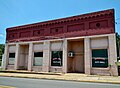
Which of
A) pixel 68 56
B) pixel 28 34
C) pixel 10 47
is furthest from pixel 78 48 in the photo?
pixel 10 47

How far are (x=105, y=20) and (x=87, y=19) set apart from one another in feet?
10.2

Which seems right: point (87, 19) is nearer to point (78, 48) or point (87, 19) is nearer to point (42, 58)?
point (78, 48)

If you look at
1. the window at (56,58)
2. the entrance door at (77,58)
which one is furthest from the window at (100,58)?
the window at (56,58)

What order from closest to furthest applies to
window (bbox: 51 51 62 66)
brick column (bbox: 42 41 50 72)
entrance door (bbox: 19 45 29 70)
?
window (bbox: 51 51 62 66) < brick column (bbox: 42 41 50 72) < entrance door (bbox: 19 45 29 70)

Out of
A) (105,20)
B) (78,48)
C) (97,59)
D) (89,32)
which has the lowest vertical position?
(97,59)

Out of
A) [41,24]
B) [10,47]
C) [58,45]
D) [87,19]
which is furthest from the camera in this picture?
[10,47]

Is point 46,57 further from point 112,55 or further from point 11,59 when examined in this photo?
point 112,55

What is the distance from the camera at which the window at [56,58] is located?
26.8 meters

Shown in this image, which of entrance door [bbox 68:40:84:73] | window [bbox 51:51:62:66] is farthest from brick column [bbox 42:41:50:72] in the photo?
entrance door [bbox 68:40:84:73]

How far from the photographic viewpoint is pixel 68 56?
2647 cm

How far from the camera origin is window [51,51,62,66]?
2683 cm

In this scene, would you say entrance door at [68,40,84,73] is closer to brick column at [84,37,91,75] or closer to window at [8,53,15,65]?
brick column at [84,37,91,75]

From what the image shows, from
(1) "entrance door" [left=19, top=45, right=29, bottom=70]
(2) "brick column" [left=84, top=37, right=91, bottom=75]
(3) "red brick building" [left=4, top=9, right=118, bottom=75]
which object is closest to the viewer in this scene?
(3) "red brick building" [left=4, top=9, right=118, bottom=75]

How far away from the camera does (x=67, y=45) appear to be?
26.3 meters
